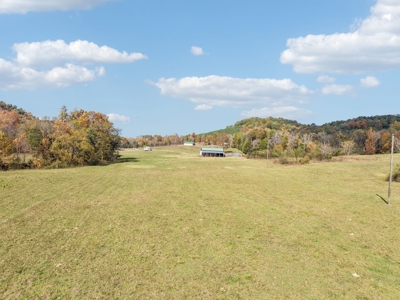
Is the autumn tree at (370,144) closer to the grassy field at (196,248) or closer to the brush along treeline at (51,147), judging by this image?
the brush along treeline at (51,147)

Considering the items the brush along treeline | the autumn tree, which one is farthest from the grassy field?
the autumn tree

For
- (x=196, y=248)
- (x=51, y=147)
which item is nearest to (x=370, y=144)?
(x=51, y=147)

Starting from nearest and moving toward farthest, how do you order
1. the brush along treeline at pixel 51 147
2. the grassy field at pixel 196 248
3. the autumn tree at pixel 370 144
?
the grassy field at pixel 196 248
the brush along treeline at pixel 51 147
the autumn tree at pixel 370 144

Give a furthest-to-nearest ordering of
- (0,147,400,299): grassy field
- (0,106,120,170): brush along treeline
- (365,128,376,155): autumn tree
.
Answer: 1. (365,128,376,155): autumn tree
2. (0,106,120,170): brush along treeline
3. (0,147,400,299): grassy field

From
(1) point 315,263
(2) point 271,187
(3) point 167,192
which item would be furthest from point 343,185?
(1) point 315,263

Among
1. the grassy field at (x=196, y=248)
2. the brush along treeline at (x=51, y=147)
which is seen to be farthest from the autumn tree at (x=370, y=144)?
the grassy field at (x=196, y=248)

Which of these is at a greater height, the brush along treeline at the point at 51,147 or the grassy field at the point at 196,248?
the brush along treeline at the point at 51,147

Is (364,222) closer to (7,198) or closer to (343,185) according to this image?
(343,185)

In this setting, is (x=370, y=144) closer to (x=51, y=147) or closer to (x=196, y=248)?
(x=51, y=147)

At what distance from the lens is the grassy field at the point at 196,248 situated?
24.5ft

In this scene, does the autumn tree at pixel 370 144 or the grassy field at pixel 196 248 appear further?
the autumn tree at pixel 370 144

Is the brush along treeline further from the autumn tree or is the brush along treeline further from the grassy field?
the autumn tree

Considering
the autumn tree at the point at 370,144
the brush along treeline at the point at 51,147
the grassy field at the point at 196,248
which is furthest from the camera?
the autumn tree at the point at 370,144

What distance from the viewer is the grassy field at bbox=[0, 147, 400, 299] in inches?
294
